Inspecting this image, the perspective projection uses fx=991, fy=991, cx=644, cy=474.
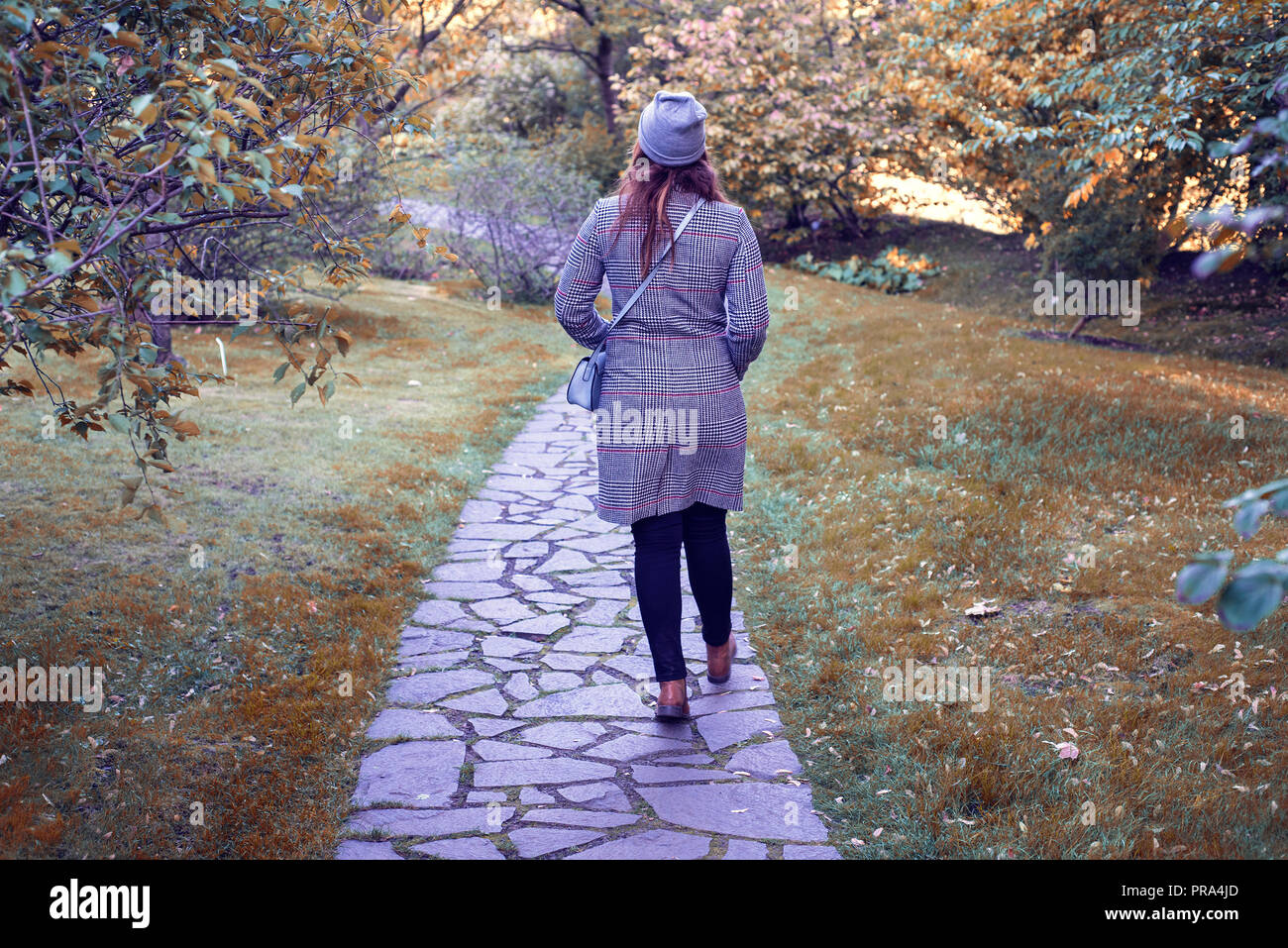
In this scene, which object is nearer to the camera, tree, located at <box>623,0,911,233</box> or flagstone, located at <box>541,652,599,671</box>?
flagstone, located at <box>541,652,599,671</box>

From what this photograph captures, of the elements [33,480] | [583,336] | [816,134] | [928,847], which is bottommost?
[928,847]

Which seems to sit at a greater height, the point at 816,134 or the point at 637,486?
the point at 816,134

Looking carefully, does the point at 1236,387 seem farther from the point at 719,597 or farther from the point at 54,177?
the point at 54,177

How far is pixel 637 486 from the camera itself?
11.9ft

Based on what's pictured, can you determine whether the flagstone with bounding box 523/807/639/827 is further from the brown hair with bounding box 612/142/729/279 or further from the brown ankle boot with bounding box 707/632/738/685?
the brown hair with bounding box 612/142/729/279

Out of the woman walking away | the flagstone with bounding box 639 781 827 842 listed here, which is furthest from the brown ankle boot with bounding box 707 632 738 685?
the flagstone with bounding box 639 781 827 842

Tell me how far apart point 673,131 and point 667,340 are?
0.72 m

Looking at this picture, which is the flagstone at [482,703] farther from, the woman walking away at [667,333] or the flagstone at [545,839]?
the flagstone at [545,839]

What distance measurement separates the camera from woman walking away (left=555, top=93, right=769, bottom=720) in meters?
3.52

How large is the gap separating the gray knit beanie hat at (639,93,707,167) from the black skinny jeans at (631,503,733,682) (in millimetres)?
1282

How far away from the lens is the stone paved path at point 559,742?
10.3 feet

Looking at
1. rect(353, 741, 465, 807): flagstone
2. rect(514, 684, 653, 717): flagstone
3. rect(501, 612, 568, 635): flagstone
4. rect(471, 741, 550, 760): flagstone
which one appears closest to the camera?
rect(353, 741, 465, 807): flagstone

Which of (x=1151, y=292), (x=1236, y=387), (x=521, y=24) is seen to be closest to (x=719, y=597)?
(x=1236, y=387)

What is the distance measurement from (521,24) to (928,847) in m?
20.4
